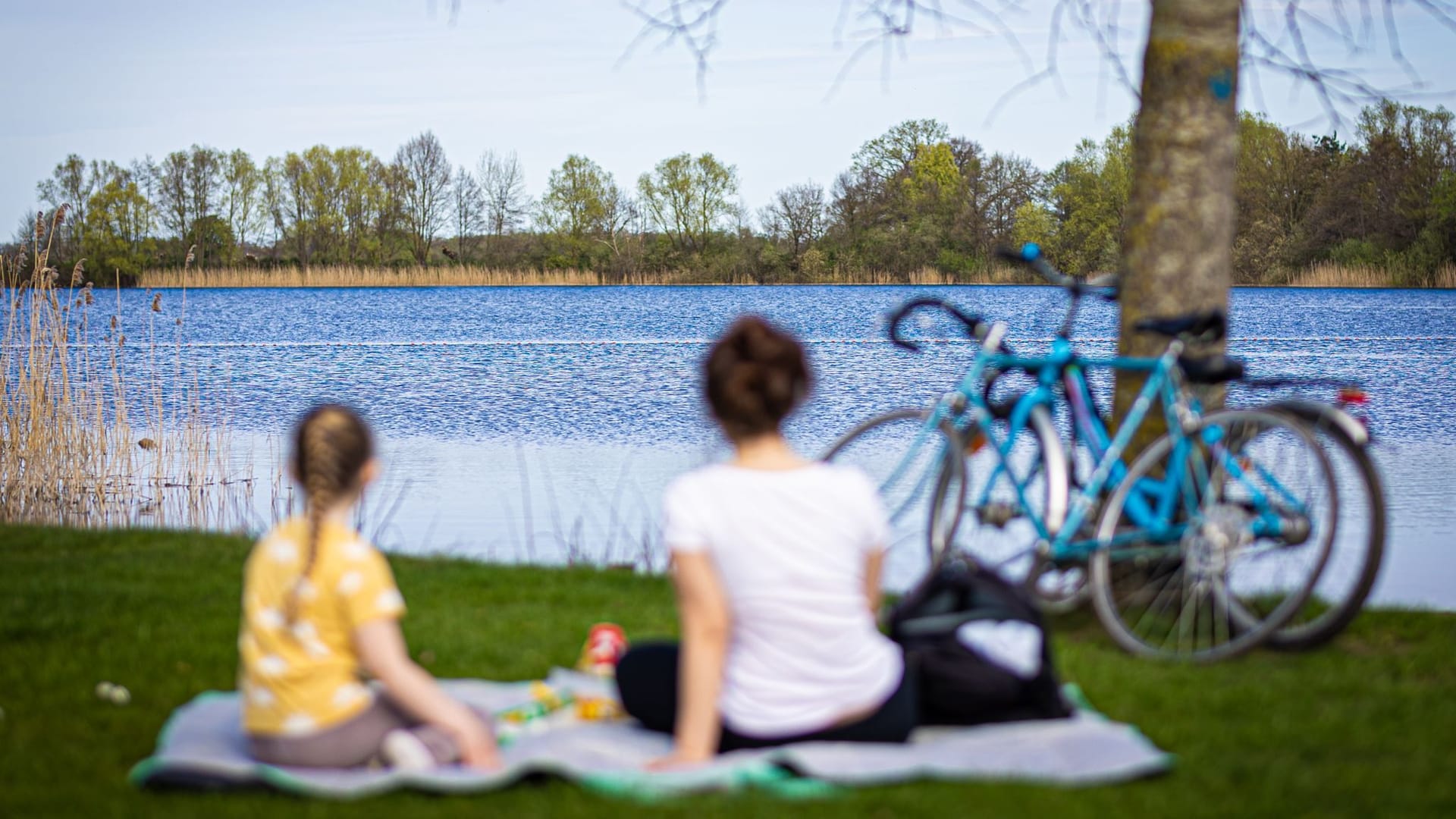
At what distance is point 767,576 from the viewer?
3.38 metres

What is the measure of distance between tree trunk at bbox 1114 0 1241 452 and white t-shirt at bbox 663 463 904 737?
2510 mm

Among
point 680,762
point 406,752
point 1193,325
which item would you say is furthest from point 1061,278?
point 406,752

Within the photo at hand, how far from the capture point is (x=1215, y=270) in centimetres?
570

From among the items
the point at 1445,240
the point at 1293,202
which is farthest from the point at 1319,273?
the point at 1445,240

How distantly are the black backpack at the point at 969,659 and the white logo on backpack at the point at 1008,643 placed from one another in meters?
0.01

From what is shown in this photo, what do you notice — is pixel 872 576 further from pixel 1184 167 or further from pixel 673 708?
pixel 1184 167

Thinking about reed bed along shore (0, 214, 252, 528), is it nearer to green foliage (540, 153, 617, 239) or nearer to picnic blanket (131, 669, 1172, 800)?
picnic blanket (131, 669, 1172, 800)

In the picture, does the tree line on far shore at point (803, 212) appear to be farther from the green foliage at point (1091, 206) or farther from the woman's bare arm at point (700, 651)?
the woman's bare arm at point (700, 651)

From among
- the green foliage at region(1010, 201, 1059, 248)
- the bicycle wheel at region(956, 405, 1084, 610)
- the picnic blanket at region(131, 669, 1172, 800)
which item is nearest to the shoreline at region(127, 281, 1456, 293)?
the green foliage at region(1010, 201, 1059, 248)

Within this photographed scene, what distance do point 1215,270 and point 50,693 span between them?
15.8ft

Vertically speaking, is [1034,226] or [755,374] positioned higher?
[1034,226]

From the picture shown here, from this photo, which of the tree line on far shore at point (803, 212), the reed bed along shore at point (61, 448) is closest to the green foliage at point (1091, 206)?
the tree line on far shore at point (803, 212)

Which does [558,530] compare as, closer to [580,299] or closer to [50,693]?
[50,693]

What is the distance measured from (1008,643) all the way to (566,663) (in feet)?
5.42
